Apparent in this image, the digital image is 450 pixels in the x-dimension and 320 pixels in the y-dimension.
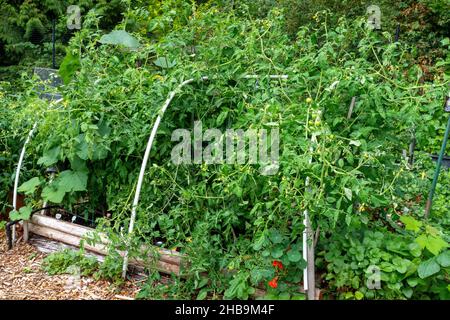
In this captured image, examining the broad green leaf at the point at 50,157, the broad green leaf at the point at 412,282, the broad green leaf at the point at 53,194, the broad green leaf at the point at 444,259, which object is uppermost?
the broad green leaf at the point at 50,157

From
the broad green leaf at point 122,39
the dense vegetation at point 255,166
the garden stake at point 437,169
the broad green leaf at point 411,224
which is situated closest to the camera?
the dense vegetation at point 255,166

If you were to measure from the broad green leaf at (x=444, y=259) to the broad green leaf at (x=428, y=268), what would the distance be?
0.02 m

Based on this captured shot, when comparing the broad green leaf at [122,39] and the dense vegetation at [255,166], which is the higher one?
the broad green leaf at [122,39]

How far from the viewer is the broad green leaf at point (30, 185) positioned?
11.8 feet

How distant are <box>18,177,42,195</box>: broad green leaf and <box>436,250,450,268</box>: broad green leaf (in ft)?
9.21

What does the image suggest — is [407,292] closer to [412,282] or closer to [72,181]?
[412,282]

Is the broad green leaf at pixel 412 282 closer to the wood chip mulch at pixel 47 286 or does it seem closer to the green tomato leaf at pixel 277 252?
the green tomato leaf at pixel 277 252

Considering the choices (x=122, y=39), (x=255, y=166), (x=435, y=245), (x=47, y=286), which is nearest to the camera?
(x=435, y=245)

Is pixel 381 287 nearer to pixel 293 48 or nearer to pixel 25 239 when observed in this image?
pixel 293 48

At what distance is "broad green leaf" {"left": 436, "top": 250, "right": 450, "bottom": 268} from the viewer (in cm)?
235

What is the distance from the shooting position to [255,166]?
8.70 ft

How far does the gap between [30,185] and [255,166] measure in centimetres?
193

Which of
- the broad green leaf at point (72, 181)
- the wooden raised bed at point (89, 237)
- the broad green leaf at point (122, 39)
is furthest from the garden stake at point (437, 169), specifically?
the broad green leaf at point (72, 181)

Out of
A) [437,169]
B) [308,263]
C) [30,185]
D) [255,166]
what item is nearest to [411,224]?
[437,169]
